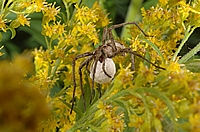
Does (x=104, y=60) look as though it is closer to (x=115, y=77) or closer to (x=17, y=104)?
(x=115, y=77)

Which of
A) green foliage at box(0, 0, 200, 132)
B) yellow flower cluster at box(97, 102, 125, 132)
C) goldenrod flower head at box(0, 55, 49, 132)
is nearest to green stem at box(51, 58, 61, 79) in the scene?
green foliage at box(0, 0, 200, 132)

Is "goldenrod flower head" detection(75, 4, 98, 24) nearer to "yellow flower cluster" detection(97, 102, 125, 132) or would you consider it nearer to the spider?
the spider

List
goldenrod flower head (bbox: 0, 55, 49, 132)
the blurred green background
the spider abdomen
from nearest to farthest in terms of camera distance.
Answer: goldenrod flower head (bbox: 0, 55, 49, 132) < the spider abdomen < the blurred green background

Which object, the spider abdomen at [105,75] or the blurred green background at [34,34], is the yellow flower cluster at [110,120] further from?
the blurred green background at [34,34]

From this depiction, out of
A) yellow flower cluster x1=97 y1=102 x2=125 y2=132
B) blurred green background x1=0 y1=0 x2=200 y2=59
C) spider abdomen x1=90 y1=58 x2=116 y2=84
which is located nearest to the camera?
yellow flower cluster x1=97 y1=102 x2=125 y2=132

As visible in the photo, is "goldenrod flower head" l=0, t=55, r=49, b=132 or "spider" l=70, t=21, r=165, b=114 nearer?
"goldenrod flower head" l=0, t=55, r=49, b=132

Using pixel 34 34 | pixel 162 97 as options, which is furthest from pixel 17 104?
pixel 34 34

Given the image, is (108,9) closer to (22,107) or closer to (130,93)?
(130,93)

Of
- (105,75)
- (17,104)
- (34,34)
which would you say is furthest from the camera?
(34,34)

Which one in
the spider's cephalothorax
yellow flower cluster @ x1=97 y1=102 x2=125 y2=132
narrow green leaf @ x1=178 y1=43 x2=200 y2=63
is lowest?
yellow flower cluster @ x1=97 y1=102 x2=125 y2=132

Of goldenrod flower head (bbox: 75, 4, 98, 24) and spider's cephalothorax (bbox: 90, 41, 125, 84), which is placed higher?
goldenrod flower head (bbox: 75, 4, 98, 24)

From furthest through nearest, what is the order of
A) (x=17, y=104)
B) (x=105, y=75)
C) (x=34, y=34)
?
(x=34, y=34) < (x=105, y=75) < (x=17, y=104)
